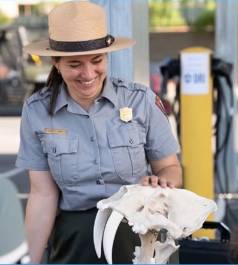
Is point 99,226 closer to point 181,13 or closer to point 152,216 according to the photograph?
point 152,216

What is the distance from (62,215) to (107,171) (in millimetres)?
291

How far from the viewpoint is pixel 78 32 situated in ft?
8.93

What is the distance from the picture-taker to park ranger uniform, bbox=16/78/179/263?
9.07 ft

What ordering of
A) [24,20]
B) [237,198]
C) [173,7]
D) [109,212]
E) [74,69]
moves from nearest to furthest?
[109,212] < [74,69] < [237,198] < [24,20] < [173,7]

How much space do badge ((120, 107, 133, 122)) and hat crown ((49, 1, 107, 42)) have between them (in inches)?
11.2

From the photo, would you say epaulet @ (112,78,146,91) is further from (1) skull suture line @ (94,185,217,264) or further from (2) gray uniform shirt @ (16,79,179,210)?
(1) skull suture line @ (94,185,217,264)

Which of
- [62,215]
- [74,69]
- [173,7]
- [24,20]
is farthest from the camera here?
[173,7]

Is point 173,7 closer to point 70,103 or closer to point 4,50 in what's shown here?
point 4,50

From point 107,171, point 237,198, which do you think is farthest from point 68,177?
point 237,198

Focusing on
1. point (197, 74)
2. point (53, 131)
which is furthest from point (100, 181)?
point (197, 74)

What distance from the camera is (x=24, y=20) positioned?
703 inches

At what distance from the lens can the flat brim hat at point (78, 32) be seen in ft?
8.84

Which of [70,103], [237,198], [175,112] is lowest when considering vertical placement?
[237,198]

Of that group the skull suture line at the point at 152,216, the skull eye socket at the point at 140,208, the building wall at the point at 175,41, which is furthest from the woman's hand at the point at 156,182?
the building wall at the point at 175,41
